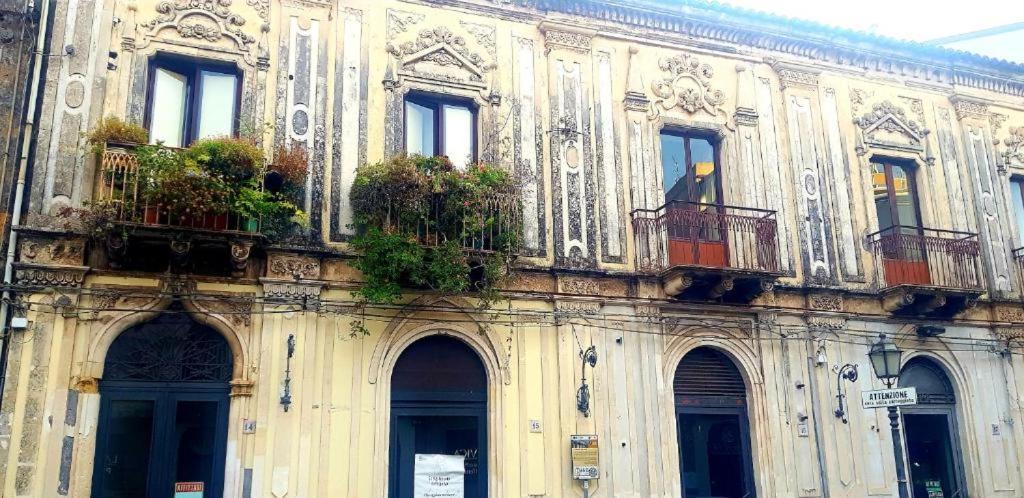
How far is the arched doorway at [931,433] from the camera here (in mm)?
14578

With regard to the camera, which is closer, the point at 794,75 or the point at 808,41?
the point at 794,75

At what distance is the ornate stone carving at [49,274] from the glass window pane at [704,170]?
949cm

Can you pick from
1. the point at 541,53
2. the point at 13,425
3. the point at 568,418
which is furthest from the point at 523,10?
the point at 13,425

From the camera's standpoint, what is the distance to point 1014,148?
17062mm

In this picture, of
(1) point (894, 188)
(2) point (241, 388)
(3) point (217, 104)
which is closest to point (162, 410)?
(2) point (241, 388)

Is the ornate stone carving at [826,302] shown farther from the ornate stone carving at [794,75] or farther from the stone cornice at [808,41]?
the stone cornice at [808,41]

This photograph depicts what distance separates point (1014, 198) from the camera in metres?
17.1

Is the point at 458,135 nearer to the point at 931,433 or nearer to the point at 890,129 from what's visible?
the point at 890,129

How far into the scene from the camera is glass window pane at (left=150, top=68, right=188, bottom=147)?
12133 mm

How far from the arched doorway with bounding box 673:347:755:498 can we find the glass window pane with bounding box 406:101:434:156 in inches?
208

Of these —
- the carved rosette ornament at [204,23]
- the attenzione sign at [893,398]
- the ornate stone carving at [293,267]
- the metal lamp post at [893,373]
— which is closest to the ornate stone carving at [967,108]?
the metal lamp post at [893,373]

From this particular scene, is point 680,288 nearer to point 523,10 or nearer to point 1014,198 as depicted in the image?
point 523,10

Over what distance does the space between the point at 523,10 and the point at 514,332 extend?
537 cm

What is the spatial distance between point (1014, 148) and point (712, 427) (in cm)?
895
